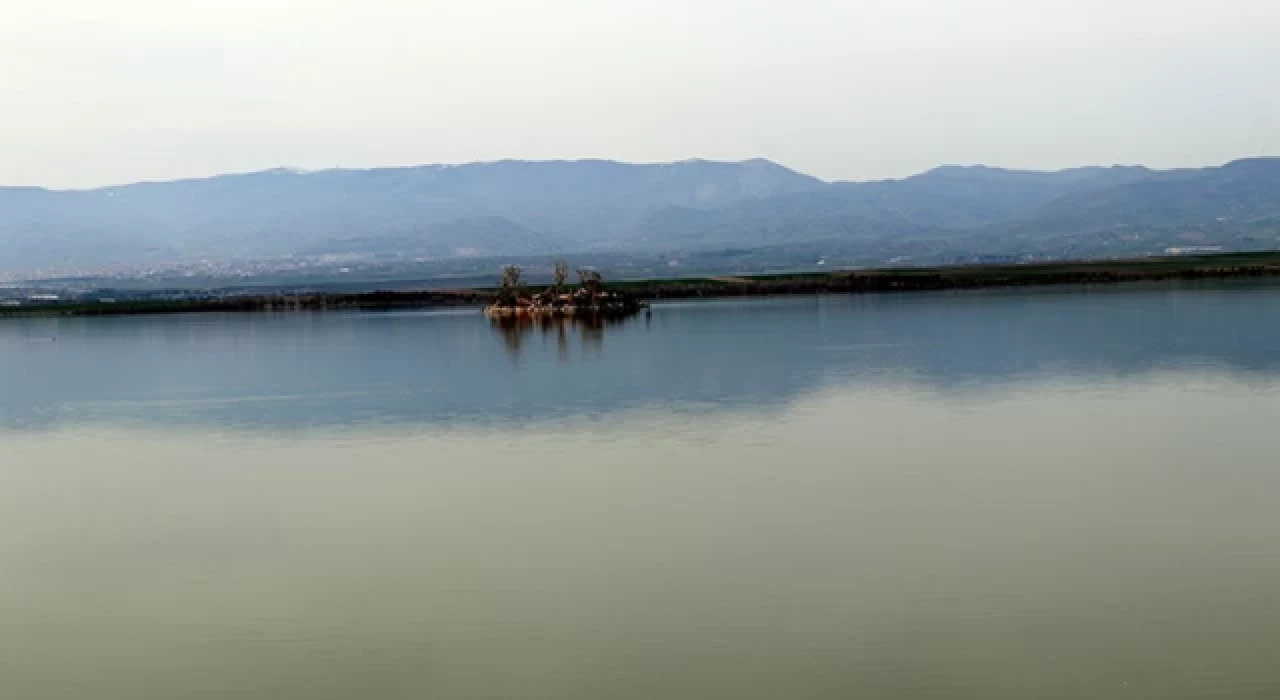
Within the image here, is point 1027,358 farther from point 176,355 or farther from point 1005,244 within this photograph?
point 1005,244

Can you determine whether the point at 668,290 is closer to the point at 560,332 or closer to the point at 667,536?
the point at 560,332

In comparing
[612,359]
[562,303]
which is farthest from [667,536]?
[562,303]

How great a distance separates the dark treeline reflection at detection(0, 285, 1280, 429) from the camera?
27016mm

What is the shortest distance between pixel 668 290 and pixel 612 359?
42.1m

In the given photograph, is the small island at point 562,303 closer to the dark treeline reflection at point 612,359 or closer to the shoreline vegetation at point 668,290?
the shoreline vegetation at point 668,290

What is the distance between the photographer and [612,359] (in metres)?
35.8

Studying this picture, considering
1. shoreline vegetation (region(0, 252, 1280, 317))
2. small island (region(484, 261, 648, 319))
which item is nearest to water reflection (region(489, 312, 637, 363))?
small island (region(484, 261, 648, 319))

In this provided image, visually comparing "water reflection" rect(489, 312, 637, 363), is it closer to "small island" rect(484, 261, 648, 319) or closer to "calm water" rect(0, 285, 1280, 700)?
"small island" rect(484, 261, 648, 319)

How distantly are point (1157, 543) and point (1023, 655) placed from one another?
3.64 meters

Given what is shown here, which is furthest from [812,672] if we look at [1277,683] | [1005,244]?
[1005,244]

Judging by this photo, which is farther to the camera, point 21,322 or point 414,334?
point 21,322

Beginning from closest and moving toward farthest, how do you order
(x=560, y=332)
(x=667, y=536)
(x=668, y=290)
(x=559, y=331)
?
(x=667, y=536)
(x=560, y=332)
(x=559, y=331)
(x=668, y=290)

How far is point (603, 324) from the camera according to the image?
53938 millimetres

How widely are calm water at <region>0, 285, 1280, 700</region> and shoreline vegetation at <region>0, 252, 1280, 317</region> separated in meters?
35.3
